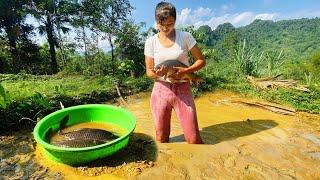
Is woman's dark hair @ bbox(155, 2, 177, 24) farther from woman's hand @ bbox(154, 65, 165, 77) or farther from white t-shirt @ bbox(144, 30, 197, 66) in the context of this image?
woman's hand @ bbox(154, 65, 165, 77)

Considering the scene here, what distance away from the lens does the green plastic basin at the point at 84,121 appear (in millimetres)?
3527

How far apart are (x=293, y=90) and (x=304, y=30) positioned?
88.6m

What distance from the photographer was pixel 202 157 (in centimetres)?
395

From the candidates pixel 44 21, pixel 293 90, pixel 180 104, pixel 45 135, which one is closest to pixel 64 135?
pixel 45 135

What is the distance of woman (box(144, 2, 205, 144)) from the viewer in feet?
12.1

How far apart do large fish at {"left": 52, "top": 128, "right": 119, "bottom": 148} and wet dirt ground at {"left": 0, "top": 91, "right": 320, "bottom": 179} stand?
0.72ft

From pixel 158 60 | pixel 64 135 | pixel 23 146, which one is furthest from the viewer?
pixel 23 146

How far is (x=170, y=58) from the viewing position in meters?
3.78

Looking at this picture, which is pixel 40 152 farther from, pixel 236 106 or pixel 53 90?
pixel 236 106

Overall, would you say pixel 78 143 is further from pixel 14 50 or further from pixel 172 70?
pixel 14 50

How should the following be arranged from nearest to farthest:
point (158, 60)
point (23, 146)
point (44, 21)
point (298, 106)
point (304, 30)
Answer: point (158, 60), point (23, 146), point (298, 106), point (44, 21), point (304, 30)

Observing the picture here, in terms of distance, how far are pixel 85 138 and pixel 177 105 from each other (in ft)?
3.59

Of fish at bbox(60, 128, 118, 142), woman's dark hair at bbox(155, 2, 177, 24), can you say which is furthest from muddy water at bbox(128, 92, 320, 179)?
woman's dark hair at bbox(155, 2, 177, 24)

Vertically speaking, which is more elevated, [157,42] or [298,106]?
[157,42]
